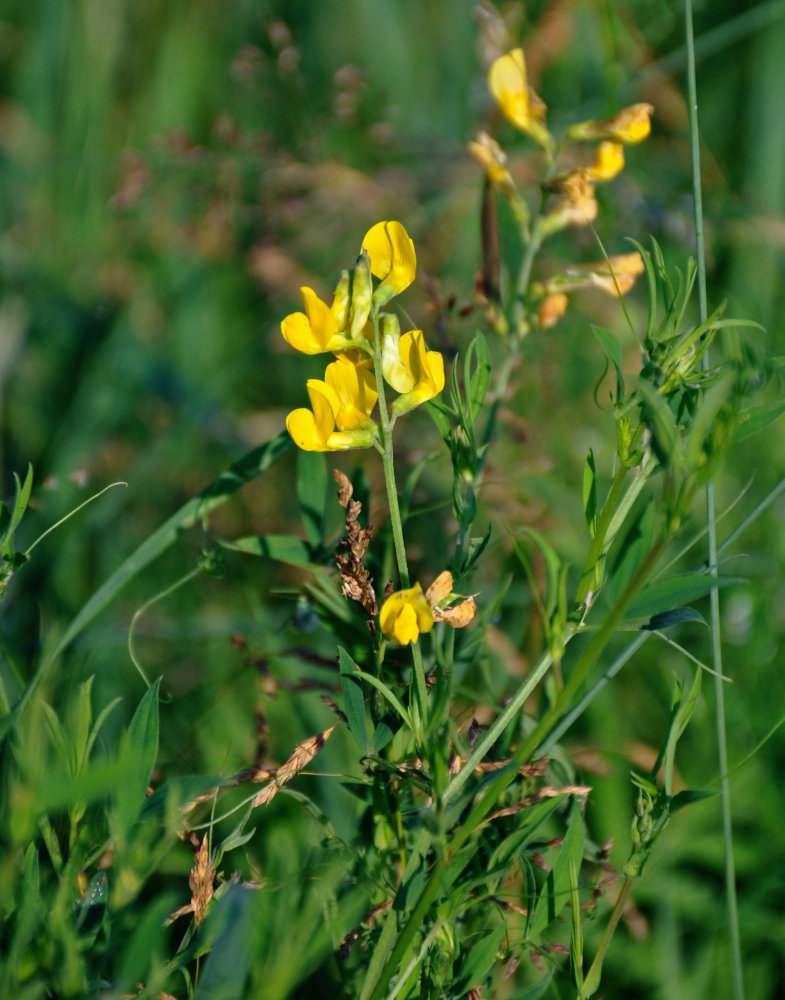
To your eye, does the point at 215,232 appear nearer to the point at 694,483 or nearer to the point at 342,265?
the point at 342,265

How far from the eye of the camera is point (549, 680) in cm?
77

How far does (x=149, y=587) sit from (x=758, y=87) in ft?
6.20

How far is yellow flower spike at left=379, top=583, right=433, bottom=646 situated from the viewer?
60 cm

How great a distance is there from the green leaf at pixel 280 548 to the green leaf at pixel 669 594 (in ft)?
1.08

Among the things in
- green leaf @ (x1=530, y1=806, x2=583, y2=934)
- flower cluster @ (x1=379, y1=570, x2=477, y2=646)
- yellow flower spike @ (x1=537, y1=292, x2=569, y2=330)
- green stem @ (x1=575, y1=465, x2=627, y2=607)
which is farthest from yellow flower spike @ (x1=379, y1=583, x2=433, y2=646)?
yellow flower spike @ (x1=537, y1=292, x2=569, y2=330)

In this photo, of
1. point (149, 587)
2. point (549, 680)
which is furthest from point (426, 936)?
point (149, 587)

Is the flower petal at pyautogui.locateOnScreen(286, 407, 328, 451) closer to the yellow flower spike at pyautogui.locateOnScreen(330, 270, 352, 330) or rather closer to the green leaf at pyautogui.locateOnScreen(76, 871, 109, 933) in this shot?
the yellow flower spike at pyautogui.locateOnScreen(330, 270, 352, 330)

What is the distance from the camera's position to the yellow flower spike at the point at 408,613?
1.98 feet

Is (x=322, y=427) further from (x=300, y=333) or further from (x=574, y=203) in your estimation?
(x=574, y=203)

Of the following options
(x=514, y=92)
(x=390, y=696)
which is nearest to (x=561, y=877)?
(x=390, y=696)

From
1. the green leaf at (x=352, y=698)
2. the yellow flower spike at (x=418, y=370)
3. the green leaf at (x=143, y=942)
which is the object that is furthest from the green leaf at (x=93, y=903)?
the yellow flower spike at (x=418, y=370)

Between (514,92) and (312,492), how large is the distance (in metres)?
0.53

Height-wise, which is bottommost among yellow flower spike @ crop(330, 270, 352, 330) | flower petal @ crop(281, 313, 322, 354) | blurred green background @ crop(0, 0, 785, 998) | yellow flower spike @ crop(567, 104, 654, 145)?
blurred green background @ crop(0, 0, 785, 998)

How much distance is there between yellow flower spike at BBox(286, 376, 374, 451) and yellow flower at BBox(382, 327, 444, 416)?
4cm
